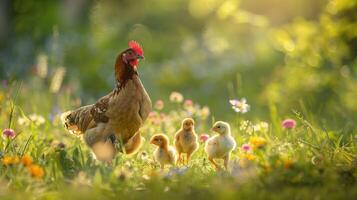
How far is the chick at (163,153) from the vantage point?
5.50 meters

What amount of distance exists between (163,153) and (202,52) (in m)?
9.57

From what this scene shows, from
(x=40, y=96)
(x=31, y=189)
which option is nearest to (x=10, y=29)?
(x=40, y=96)

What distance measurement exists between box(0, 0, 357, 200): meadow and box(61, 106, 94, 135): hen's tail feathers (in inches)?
5.7

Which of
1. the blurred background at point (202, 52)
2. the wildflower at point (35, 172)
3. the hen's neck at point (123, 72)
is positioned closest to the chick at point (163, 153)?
the hen's neck at point (123, 72)

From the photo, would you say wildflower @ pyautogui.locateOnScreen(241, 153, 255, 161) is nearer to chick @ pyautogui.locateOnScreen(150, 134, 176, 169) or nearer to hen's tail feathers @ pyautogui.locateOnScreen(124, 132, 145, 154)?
chick @ pyautogui.locateOnScreen(150, 134, 176, 169)

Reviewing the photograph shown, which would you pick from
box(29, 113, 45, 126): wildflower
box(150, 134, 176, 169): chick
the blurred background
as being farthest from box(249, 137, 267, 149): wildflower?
box(29, 113, 45, 126): wildflower

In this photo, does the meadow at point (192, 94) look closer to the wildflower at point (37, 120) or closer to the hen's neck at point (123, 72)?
the wildflower at point (37, 120)

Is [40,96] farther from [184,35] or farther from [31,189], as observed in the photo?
[184,35]

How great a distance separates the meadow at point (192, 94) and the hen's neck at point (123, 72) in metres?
0.65

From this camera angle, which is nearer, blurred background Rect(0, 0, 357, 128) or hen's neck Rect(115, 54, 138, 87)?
hen's neck Rect(115, 54, 138, 87)

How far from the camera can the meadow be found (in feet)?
13.9

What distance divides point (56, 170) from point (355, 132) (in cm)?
274

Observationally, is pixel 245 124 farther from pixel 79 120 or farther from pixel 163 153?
pixel 79 120

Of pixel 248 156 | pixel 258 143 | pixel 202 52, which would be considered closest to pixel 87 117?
pixel 248 156
